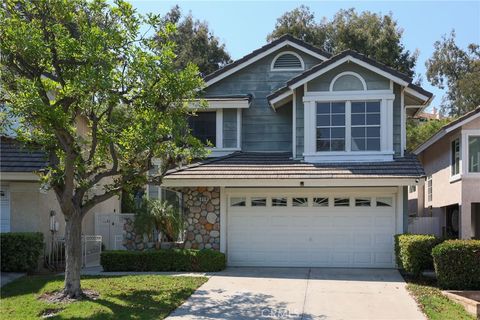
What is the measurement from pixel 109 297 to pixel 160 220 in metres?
5.13

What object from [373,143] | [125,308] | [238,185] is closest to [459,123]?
[373,143]

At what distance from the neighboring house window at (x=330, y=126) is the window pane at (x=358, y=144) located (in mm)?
329

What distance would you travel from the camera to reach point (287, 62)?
62.0 ft

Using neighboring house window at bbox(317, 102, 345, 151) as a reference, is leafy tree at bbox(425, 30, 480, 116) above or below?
above

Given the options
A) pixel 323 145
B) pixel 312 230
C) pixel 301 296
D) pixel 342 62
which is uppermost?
pixel 342 62

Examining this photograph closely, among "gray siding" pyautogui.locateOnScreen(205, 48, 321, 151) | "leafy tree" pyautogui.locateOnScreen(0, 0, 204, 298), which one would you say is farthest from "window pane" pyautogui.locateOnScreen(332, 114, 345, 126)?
"leafy tree" pyautogui.locateOnScreen(0, 0, 204, 298)

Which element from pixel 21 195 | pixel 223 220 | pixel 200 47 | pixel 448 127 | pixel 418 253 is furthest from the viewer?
pixel 200 47

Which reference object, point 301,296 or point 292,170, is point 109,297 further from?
Answer: point 292,170

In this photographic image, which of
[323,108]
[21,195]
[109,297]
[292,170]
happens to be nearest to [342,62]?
[323,108]

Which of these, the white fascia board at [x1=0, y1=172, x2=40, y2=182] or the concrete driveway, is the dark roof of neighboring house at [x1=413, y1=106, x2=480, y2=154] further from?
the white fascia board at [x1=0, y1=172, x2=40, y2=182]

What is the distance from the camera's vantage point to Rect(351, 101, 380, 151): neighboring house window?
16.6 meters

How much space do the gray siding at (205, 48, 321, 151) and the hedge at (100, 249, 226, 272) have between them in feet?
15.3

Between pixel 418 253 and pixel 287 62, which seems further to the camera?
pixel 287 62

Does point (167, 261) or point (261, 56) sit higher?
point (261, 56)
